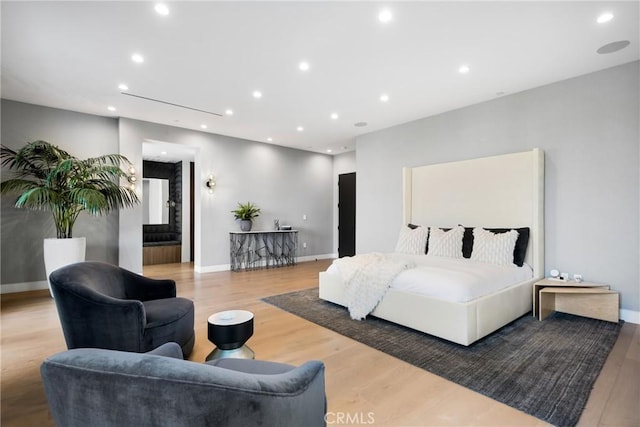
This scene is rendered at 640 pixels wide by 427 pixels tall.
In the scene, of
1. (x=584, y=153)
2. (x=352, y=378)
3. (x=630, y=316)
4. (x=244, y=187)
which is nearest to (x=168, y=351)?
(x=352, y=378)

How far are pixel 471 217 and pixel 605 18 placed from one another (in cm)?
275

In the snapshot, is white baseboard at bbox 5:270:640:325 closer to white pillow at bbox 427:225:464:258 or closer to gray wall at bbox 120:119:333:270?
gray wall at bbox 120:119:333:270

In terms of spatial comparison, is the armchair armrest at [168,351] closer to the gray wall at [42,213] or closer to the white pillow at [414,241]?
the white pillow at [414,241]

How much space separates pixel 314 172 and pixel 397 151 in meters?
3.09

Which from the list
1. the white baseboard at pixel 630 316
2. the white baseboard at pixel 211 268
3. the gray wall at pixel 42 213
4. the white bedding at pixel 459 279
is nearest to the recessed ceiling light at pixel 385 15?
the white bedding at pixel 459 279

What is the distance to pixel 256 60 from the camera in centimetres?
353

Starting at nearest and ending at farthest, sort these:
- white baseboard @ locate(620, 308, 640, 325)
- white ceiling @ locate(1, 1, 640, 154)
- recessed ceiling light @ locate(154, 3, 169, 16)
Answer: recessed ceiling light @ locate(154, 3, 169, 16)
white ceiling @ locate(1, 1, 640, 154)
white baseboard @ locate(620, 308, 640, 325)

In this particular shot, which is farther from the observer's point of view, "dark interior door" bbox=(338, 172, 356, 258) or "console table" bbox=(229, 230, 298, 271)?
"dark interior door" bbox=(338, 172, 356, 258)

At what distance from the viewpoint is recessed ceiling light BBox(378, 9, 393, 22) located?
2.68 meters

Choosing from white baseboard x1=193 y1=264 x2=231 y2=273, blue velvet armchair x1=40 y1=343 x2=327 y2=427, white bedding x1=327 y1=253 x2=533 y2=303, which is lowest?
white baseboard x1=193 y1=264 x2=231 y2=273

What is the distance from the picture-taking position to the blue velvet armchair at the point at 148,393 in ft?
2.89

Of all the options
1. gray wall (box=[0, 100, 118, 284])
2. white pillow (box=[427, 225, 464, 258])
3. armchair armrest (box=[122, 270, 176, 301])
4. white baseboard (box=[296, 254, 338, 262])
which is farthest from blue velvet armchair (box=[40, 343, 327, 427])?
white baseboard (box=[296, 254, 338, 262])

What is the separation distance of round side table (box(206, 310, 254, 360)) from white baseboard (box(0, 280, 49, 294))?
4.54 metres

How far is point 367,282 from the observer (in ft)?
12.0
